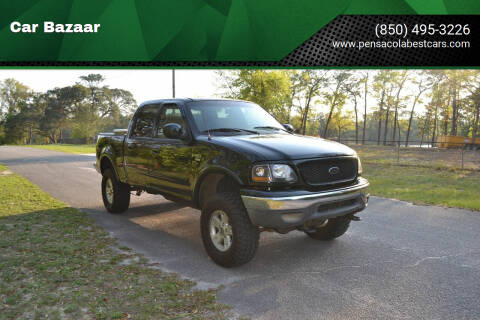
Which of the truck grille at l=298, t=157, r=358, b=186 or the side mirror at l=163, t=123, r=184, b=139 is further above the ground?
the side mirror at l=163, t=123, r=184, b=139

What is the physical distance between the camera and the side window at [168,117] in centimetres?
554

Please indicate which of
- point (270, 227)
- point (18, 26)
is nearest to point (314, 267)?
point (270, 227)

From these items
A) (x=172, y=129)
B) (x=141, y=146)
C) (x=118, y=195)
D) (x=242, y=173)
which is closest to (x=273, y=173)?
(x=242, y=173)

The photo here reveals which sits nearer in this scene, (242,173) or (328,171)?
(242,173)

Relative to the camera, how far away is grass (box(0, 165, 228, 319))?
10.8ft

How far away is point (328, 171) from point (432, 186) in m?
Result: 8.05

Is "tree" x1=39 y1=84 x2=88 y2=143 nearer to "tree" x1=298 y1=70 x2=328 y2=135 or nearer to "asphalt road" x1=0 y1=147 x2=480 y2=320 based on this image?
"tree" x1=298 y1=70 x2=328 y2=135

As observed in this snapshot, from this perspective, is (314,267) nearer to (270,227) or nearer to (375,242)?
(270,227)

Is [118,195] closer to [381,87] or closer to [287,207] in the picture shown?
[287,207]

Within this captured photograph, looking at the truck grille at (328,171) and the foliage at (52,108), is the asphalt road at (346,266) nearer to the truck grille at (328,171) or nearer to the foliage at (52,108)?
the truck grille at (328,171)

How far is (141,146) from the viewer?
239 inches

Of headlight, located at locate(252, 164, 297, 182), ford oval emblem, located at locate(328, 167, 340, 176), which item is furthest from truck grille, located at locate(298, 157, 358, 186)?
headlight, located at locate(252, 164, 297, 182)

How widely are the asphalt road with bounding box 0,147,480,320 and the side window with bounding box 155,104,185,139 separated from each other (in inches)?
64.0

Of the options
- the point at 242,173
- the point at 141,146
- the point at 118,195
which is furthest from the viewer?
the point at 118,195
